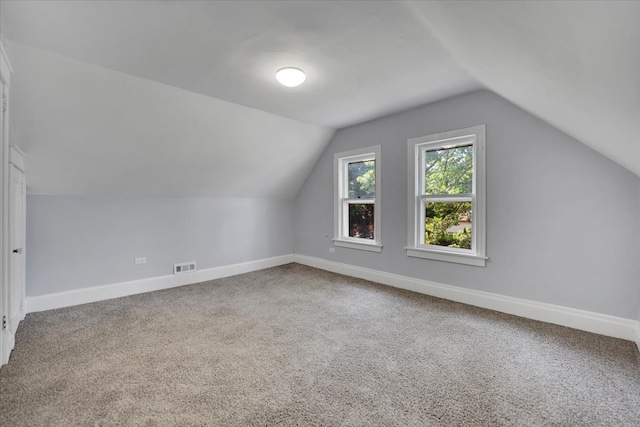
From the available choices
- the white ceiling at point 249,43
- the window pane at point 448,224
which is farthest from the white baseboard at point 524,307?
the white ceiling at point 249,43

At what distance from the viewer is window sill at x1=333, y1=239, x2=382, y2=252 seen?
435 cm

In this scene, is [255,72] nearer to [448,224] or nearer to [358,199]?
[358,199]

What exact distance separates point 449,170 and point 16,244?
15.1 ft

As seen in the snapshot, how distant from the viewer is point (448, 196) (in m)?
3.58

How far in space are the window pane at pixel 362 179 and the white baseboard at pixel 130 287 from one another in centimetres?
212

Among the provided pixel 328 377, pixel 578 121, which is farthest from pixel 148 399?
pixel 578 121

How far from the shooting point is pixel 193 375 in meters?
2.01

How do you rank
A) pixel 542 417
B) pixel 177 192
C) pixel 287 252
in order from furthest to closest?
pixel 287 252 < pixel 177 192 < pixel 542 417

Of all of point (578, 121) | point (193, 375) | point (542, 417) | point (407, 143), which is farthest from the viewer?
point (407, 143)

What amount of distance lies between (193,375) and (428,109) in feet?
12.4

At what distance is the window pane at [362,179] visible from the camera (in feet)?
15.0

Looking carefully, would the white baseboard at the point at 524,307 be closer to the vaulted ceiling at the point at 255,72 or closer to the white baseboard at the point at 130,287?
the vaulted ceiling at the point at 255,72

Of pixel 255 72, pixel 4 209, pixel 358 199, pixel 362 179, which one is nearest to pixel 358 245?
pixel 358 199

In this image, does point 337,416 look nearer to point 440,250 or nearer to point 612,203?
point 440,250
